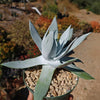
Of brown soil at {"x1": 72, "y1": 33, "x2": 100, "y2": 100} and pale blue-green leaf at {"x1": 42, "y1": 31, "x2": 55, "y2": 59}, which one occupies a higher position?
pale blue-green leaf at {"x1": 42, "y1": 31, "x2": 55, "y2": 59}

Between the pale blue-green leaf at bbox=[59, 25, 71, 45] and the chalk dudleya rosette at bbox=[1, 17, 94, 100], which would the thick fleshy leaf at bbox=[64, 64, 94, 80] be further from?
the pale blue-green leaf at bbox=[59, 25, 71, 45]

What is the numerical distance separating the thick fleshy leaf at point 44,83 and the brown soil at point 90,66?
2494mm

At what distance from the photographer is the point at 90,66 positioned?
4.74 metres

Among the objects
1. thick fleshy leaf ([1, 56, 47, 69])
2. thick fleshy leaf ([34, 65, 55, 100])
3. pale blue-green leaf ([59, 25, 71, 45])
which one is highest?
pale blue-green leaf ([59, 25, 71, 45])

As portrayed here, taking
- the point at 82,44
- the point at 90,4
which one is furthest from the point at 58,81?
the point at 90,4

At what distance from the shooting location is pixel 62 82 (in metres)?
1.64

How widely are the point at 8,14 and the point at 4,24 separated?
139cm

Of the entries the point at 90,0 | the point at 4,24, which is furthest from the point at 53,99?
the point at 90,0

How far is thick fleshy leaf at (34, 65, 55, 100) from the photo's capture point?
4.39 ft

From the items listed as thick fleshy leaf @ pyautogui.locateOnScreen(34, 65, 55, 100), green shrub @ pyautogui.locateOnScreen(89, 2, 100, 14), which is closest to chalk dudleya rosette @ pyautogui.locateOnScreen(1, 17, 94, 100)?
thick fleshy leaf @ pyautogui.locateOnScreen(34, 65, 55, 100)

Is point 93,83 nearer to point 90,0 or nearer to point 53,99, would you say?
point 53,99

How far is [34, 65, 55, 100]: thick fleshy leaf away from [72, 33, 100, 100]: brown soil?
249 cm

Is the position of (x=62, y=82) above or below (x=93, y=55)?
above

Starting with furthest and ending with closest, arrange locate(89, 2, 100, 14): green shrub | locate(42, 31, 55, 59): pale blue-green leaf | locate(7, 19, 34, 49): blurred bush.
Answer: locate(89, 2, 100, 14): green shrub
locate(7, 19, 34, 49): blurred bush
locate(42, 31, 55, 59): pale blue-green leaf
